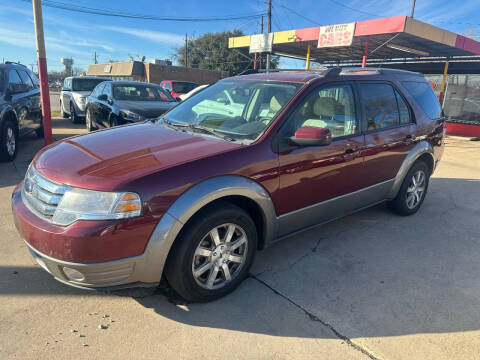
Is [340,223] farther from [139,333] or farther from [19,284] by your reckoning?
[19,284]

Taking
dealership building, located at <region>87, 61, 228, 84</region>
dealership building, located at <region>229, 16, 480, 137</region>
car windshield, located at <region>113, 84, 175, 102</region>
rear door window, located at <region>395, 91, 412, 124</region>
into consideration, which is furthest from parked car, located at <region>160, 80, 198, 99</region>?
dealership building, located at <region>87, 61, 228, 84</region>

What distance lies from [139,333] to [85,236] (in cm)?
80

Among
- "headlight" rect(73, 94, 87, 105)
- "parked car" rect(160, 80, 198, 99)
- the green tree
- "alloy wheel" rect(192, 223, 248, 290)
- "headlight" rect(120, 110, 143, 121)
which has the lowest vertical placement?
"alloy wheel" rect(192, 223, 248, 290)

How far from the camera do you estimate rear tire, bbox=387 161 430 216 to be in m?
4.54

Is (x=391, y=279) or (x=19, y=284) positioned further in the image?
(x=391, y=279)

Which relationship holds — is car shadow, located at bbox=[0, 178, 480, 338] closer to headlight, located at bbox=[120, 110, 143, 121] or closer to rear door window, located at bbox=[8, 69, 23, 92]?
headlight, located at bbox=[120, 110, 143, 121]

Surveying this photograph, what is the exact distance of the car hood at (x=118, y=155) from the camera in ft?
7.67

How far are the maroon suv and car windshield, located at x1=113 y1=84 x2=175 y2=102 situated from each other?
496cm

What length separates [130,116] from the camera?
7.24 metres

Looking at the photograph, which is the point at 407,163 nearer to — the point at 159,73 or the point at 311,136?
the point at 311,136

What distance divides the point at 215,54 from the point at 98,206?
52161 millimetres

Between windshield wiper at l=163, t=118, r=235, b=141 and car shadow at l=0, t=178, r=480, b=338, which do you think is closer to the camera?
car shadow at l=0, t=178, r=480, b=338

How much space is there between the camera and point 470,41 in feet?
38.9

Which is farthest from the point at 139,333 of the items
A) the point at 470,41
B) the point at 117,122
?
the point at 470,41
